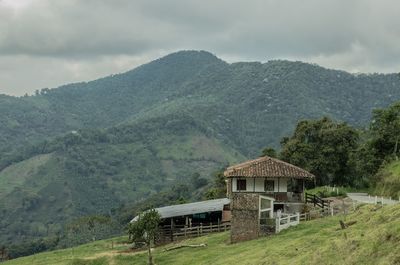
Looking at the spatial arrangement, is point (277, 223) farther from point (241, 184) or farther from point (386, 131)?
point (386, 131)

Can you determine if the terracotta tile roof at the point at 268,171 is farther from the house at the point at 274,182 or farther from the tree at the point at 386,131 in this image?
the tree at the point at 386,131

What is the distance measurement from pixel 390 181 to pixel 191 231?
20824mm

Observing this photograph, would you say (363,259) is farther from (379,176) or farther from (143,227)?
(379,176)

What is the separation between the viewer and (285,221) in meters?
43.5

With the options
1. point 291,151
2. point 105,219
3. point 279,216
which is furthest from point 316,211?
point 105,219

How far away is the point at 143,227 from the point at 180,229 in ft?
33.3

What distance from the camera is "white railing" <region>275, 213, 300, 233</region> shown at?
139ft

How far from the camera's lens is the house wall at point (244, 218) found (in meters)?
43.6

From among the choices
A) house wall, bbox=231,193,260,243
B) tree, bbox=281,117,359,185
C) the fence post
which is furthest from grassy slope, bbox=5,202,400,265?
tree, bbox=281,117,359,185

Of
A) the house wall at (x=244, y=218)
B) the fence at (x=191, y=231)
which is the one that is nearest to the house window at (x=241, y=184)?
the fence at (x=191, y=231)

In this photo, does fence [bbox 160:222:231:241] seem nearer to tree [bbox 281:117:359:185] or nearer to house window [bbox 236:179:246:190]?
house window [bbox 236:179:246:190]

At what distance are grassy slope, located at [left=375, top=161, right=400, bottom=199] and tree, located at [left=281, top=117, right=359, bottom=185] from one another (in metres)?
14.0

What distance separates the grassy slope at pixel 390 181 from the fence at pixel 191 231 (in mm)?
16338

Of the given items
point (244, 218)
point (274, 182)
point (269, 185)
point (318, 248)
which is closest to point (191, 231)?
point (269, 185)
